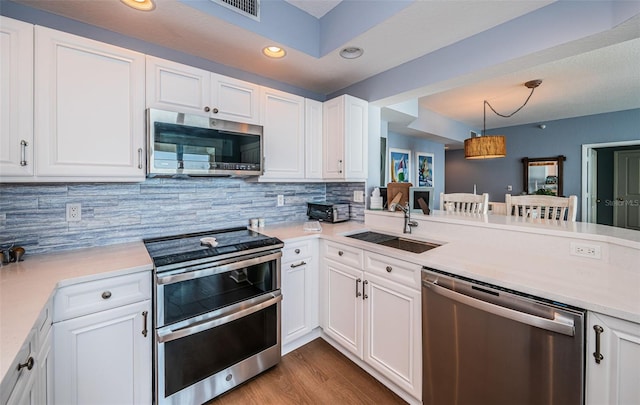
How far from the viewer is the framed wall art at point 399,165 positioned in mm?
4791

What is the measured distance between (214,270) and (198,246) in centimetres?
22

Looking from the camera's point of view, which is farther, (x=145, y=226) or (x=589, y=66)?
(x=589, y=66)

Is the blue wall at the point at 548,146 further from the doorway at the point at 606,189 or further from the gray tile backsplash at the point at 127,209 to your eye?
the gray tile backsplash at the point at 127,209

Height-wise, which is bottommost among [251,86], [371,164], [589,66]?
[371,164]

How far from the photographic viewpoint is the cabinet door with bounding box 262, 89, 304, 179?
227 cm

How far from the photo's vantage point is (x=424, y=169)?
5480mm

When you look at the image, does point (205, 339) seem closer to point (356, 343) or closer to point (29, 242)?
point (356, 343)

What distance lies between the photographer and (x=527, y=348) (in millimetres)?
1133

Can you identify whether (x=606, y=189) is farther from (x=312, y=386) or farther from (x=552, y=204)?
(x=312, y=386)

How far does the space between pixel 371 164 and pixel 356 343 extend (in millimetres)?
1669

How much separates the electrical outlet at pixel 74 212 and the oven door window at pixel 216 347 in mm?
995

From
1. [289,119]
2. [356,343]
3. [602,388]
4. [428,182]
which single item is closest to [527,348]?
[602,388]

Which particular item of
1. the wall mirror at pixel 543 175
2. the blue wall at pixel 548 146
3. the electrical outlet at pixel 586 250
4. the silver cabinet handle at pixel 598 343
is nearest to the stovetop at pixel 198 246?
the silver cabinet handle at pixel 598 343

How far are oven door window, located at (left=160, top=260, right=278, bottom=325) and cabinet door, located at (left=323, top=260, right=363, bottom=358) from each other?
468mm
